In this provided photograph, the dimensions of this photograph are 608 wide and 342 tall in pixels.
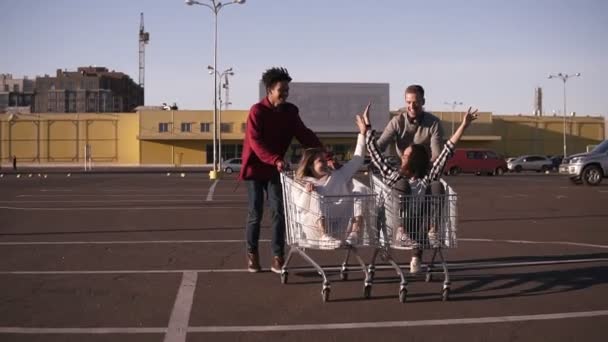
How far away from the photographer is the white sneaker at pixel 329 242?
19.9 feet

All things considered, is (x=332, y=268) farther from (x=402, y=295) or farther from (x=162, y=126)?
(x=162, y=126)

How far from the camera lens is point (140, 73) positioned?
493 feet

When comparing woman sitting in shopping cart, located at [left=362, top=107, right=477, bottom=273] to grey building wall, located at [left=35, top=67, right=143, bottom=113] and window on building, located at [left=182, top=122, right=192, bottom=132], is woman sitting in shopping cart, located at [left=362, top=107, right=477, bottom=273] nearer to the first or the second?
window on building, located at [left=182, top=122, right=192, bottom=132]

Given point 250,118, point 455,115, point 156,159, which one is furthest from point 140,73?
point 250,118

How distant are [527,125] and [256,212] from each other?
75.2 metres

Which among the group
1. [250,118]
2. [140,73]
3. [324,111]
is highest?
[140,73]

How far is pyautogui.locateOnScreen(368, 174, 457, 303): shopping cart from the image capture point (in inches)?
241

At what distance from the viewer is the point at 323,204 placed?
20.0 feet

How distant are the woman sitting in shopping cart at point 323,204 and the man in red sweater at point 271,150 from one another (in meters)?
0.61

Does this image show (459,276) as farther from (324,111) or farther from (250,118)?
(324,111)

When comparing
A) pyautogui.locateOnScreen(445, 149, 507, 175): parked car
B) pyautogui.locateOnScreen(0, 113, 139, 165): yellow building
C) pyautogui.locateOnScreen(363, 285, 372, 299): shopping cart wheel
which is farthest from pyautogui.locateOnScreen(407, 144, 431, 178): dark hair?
pyautogui.locateOnScreen(0, 113, 139, 165): yellow building

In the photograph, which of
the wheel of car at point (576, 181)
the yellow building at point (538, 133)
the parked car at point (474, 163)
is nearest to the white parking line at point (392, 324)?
the wheel of car at point (576, 181)

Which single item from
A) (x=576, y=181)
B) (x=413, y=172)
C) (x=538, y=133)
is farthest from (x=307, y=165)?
(x=538, y=133)

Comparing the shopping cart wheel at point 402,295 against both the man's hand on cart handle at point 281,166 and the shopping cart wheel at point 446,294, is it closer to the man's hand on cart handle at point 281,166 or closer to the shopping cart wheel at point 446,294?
the shopping cart wheel at point 446,294
